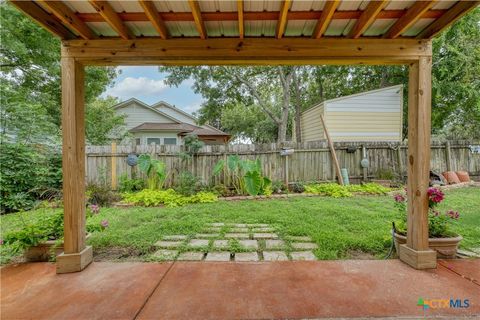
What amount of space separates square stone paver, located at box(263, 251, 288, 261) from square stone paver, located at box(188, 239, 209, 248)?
0.78 meters

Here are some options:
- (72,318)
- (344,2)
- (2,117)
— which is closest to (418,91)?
(344,2)

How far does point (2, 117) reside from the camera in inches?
222

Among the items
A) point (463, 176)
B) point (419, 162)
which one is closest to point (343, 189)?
point (419, 162)

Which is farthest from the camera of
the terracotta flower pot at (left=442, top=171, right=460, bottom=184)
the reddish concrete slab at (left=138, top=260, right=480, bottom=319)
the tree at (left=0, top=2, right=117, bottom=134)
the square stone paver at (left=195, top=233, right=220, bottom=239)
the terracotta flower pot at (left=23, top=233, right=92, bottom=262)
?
the terracotta flower pot at (left=442, top=171, right=460, bottom=184)

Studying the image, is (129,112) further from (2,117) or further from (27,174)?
(27,174)

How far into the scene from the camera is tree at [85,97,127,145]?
9834 millimetres

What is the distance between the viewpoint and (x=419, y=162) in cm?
239

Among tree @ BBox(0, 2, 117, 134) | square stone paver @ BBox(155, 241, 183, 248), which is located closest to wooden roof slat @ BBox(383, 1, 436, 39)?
square stone paver @ BBox(155, 241, 183, 248)

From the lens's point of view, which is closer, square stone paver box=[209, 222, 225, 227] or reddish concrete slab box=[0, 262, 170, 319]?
reddish concrete slab box=[0, 262, 170, 319]

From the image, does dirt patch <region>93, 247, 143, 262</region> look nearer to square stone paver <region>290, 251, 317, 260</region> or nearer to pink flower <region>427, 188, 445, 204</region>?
square stone paver <region>290, 251, 317, 260</region>

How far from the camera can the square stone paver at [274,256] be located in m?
2.60

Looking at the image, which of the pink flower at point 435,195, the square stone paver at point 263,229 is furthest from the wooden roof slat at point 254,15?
the square stone paver at point 263,229

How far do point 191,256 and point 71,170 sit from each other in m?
1.51

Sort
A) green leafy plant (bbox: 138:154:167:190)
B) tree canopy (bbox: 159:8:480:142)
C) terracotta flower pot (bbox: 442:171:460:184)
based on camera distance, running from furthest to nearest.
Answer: tree canopy (bbox: 159:8:480:142), terracotta flower pot (bbox: 442:171:460:184), green leafy plant (bbox: 138:154:167:190)
